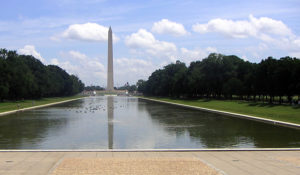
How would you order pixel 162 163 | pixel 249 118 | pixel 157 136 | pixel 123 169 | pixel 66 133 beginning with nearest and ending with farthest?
pixel 123 169 → pixel 162 163 → pixel 157 136 → pixel 66 133 → pixel 249 118

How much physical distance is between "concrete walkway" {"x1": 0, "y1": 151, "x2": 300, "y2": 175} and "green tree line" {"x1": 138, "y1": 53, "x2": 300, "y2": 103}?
112ft

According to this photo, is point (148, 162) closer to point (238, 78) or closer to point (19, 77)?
point (19, 77)

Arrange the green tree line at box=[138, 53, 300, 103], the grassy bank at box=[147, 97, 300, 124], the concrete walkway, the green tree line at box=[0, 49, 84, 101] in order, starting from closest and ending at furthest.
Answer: the concrete walkway < the grassy bank at box=[147, 97, 300, 124] < the green tree line at box=[138, 53, 300, 103] < the green tree line at box=[0, 49, 84, 101]

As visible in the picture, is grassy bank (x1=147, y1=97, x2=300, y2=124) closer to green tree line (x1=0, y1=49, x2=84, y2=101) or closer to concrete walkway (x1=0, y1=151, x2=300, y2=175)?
concrete walkway (x1=0, y1=151, x2=300, y2=175)

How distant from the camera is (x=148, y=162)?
10625 mm

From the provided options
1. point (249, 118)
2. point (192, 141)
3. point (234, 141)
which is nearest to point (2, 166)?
point (192, 141)

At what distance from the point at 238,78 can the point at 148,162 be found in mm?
65128

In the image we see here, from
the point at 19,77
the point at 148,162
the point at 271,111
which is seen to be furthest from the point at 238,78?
the point at 148,162

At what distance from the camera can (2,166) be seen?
1005cm

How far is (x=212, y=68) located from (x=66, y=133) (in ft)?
187

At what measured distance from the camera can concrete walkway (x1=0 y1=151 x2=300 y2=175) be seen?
9.52 m

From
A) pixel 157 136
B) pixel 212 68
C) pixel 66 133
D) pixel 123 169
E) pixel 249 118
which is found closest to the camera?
pixel 123 169

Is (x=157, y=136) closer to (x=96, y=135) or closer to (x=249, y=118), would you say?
(x=96, y=135)

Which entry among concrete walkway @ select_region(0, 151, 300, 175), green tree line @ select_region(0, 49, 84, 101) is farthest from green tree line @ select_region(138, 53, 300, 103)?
concrete walkway @ select_region(0, 151, 300, 175)
